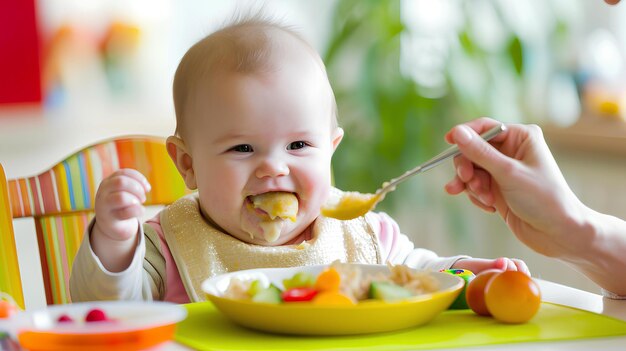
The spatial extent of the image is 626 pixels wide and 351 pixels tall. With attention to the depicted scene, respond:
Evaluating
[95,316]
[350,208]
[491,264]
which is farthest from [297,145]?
[95,316]

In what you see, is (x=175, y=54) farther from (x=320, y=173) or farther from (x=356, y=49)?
(x=320, y=173)

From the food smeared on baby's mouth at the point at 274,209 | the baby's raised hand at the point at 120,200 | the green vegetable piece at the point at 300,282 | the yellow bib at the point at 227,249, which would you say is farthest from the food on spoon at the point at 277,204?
the green vegetable piece at the point at 300,282

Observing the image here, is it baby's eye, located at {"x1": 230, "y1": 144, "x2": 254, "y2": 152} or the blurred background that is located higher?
the blurred background

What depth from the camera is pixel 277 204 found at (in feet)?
4.28

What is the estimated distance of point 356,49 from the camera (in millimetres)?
3039

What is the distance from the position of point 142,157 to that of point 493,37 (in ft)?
5.59

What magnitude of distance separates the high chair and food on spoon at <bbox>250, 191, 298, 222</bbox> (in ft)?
1.26

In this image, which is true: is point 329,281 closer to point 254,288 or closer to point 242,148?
point 254,288

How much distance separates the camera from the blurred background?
8.96ft

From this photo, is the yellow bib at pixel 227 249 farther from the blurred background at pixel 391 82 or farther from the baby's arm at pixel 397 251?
the blurred background at pixel 391 82

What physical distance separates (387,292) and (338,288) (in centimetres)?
5

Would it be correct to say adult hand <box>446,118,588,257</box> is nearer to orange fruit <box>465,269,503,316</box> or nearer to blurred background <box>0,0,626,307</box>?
orange fruit <box>465,269,503,316</box>

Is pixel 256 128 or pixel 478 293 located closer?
pixel 478 293

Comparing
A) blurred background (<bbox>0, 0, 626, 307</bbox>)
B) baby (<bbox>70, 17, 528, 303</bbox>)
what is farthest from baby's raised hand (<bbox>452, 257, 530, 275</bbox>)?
blurred background (<bbox>0, 0, 626, 307</bbox>)
